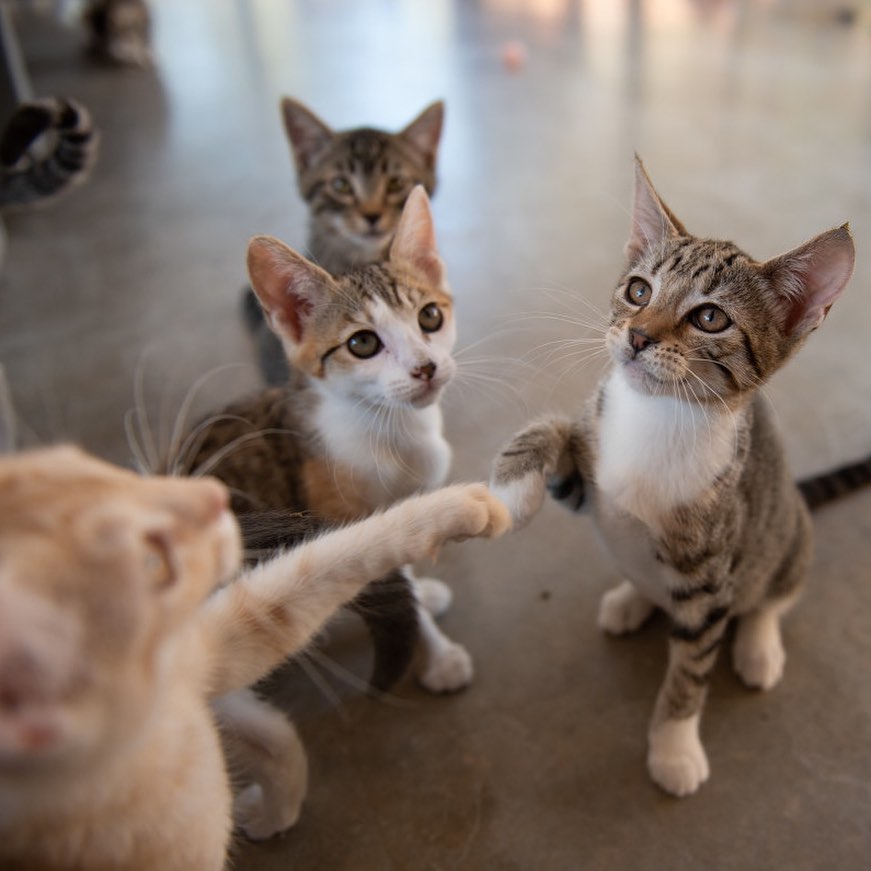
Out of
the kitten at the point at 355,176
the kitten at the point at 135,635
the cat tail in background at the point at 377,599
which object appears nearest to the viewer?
the kitten at the point at 135,635

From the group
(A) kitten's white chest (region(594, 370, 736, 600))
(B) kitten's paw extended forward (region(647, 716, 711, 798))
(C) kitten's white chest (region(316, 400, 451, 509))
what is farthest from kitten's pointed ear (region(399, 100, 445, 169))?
(B) kitten's paw extended forward (region(647, 716, 711, 798))

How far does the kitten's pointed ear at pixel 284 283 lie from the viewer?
1.19 metres

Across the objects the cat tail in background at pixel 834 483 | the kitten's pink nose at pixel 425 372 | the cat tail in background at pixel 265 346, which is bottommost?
the cat tail in background at pixel 834 483

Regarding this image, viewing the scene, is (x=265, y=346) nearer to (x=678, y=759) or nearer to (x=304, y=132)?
(x=304, y=132)

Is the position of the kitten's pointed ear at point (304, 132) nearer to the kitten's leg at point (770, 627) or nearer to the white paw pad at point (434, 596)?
the white paw pad at point (434, 596)

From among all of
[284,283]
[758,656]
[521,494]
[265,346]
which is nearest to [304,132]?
[265,346]

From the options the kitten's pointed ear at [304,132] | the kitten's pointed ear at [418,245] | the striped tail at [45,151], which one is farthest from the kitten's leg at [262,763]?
the kitten's pointed ear at [304,132]

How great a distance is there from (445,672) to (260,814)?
412mm

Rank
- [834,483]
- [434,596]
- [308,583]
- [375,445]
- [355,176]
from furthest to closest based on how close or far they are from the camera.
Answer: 1. [355,176]
2. [834,483]
3. [434,596]
4. [375,445]
5. [308,583]

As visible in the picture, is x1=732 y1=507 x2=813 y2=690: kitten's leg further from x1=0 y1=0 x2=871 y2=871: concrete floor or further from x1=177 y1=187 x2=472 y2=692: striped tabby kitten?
x1=177 y1=187 x2=472 y2=692: striped tabby kitten

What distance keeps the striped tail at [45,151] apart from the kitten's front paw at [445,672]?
4.04 ft

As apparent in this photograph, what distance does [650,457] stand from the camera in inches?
45.7

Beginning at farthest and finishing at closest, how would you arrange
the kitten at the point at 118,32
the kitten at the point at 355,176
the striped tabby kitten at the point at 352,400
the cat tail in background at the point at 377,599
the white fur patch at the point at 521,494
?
the kitten at the point at 118,32 → the kitten at the point at 355,176 → the striped tabby kitten at the point at 352,400 → the white fur patch at the point at 521,494 → the cat tail in background at the point at 377,599

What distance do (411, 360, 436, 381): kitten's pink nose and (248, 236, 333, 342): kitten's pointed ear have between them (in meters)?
0.21
